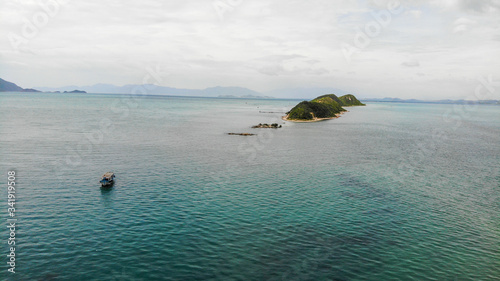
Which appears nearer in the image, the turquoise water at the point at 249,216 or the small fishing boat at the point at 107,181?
the turquoise water at the point at 249,216

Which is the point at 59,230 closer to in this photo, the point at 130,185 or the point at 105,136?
the point at 130,185

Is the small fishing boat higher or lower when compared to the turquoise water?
higher

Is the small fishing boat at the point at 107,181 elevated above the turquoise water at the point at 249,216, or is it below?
above

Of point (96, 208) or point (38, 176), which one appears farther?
point (38, 176)

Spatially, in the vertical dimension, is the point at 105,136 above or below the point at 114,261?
above

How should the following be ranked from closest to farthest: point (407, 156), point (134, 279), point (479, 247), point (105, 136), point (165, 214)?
point (134, 279), point (479, 247), point (165, 214), point (407, 156), point (105, 136)

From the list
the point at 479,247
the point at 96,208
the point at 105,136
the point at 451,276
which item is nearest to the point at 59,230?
the point at 96,208

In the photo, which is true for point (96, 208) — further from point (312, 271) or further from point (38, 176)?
point (312, 271)

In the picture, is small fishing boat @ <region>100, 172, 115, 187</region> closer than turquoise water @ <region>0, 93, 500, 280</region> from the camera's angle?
No

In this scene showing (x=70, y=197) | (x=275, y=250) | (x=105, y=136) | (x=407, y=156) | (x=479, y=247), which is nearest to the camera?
(x=275, y=250)

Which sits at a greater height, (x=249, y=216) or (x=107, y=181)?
(x=107, y=181)

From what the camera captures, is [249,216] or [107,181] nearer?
[249,216]
